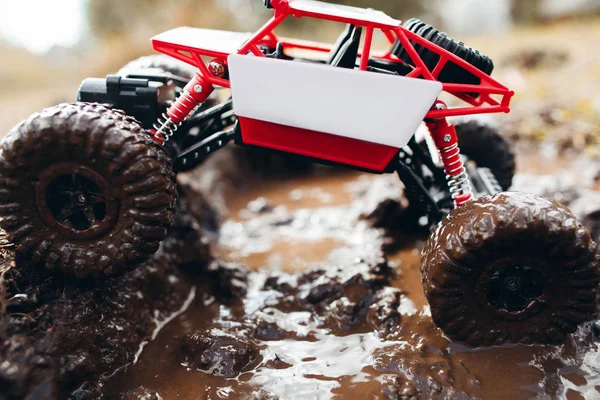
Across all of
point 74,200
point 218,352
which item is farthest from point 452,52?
point 74,200

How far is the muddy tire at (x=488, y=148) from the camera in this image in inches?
142

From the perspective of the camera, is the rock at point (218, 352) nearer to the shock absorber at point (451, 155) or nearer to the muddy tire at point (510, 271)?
the muddy tire at point (510, 271)

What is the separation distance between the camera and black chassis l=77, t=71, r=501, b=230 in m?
2.90

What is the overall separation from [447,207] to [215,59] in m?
1.77

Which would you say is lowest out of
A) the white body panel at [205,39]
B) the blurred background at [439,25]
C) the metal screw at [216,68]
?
the blurred background at [439,25]

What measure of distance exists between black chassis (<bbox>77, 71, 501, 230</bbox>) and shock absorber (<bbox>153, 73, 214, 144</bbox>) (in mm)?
205

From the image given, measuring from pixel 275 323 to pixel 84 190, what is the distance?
1.31m

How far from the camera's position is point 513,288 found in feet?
8.21

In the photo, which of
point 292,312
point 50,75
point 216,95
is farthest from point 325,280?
point 50,75

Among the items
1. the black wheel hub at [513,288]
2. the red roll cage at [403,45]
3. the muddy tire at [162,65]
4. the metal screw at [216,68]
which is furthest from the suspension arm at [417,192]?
the muddy tire at [162,65]

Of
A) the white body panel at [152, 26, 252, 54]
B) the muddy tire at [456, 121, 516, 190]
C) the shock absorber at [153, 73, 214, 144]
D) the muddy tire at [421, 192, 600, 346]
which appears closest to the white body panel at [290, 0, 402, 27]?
the white body panel at [152, 26, 252, 54]

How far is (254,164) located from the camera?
548 centimetres

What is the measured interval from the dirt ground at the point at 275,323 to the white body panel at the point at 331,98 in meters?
1.02

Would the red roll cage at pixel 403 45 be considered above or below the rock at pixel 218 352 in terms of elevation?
above
